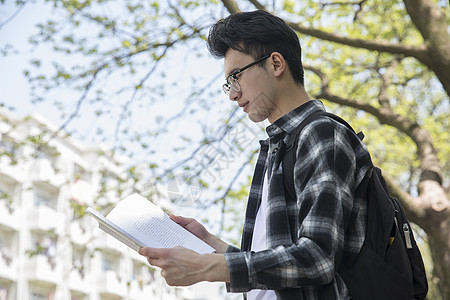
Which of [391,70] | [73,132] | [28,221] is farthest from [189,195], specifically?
[28,221]

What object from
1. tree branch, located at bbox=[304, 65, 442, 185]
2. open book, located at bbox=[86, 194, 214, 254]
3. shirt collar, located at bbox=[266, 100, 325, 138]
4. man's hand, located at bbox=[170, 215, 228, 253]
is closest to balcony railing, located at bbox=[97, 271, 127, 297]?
tree branch, located at bbox=[304, 65, 442, 185]

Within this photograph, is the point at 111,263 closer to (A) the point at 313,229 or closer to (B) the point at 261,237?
(B) the point at 261,237

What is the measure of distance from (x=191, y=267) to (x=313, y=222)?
0.31m

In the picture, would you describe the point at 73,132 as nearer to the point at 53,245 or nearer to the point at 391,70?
the point at 391,70

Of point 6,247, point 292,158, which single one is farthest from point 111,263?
point 292,158

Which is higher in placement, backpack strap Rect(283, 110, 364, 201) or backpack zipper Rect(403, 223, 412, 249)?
backpack strap Rect(283, 110, 364, 201)

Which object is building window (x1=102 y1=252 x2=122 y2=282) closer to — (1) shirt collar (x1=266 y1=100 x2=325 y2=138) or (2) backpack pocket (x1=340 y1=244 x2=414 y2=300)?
(1) shirt collar (x1=266 y1=100 x2=325 y2=138)

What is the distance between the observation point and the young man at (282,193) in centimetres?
150

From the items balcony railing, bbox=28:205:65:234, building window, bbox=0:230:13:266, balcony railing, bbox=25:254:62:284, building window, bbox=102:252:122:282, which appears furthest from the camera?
building window, bbox=102:252:122:282

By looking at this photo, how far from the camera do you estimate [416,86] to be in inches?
500

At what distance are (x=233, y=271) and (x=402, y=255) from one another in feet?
1.47

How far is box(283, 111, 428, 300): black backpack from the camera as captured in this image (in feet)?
5.06

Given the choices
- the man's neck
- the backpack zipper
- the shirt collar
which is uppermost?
the man's neck

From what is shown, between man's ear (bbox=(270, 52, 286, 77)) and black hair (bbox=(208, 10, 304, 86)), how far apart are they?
0.07ft
